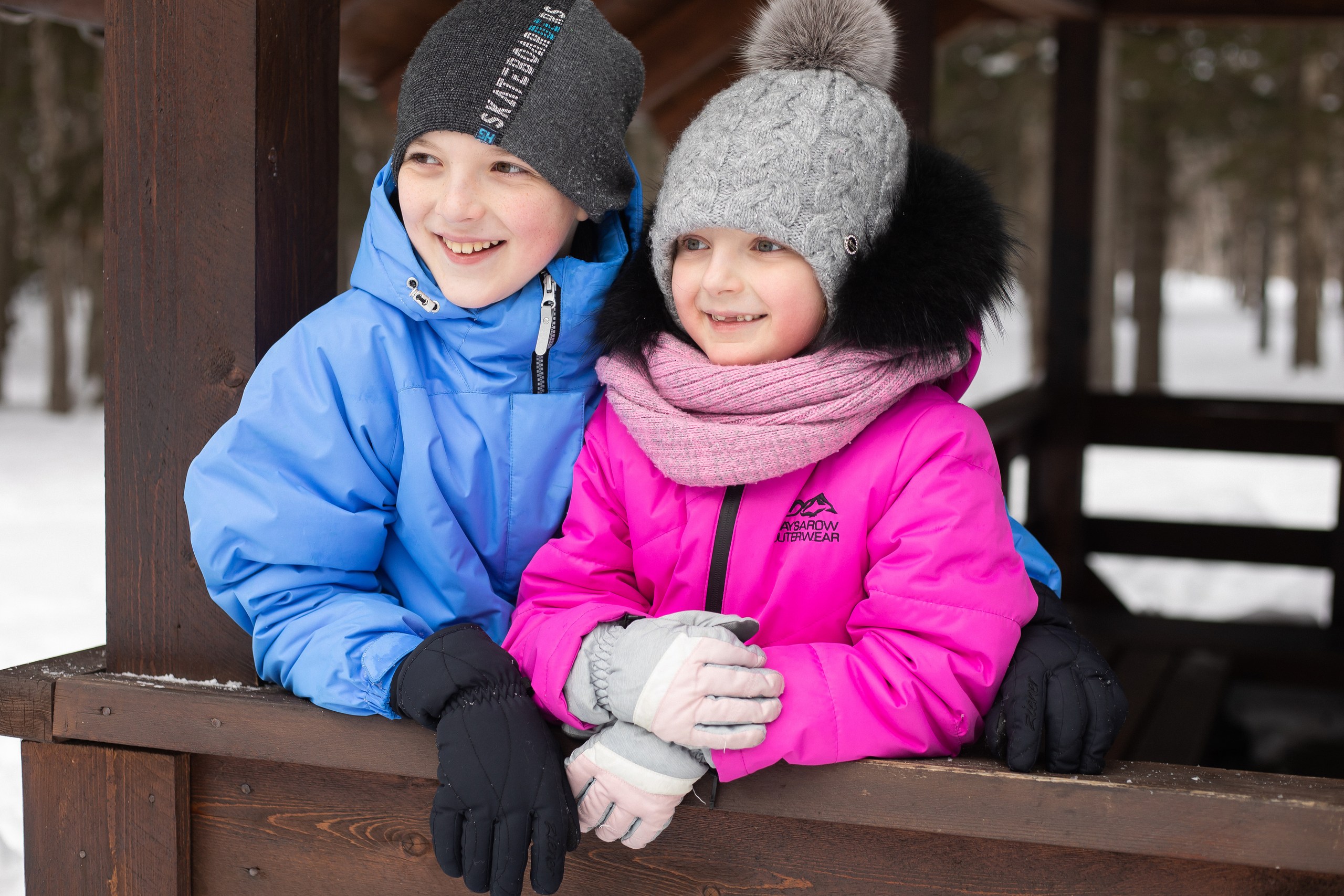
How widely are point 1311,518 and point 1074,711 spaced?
9602mm

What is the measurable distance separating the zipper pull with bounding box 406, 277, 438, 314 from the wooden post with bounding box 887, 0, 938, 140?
74.9 inches

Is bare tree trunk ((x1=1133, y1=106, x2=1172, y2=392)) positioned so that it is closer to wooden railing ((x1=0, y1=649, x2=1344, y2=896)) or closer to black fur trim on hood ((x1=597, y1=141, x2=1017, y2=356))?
black fur trim on hood ((x1=597, y1=141, x2=1017, y2=356))

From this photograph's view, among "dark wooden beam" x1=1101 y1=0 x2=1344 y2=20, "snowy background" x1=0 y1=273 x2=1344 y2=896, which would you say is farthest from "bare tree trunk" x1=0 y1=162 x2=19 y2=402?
"dark wooden beam" x1=1101 y1=0 x2=1344 y2=20

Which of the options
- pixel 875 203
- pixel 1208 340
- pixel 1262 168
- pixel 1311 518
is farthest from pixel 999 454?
pixel 1208 340

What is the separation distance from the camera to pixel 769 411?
179 centimetres

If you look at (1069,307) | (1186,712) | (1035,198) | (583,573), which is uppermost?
(1035,198)

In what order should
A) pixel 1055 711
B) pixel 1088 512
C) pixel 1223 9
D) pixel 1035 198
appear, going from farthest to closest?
pixel 1035 198 < pixel 1088 512 < pixel 1223 9 < pixel 1055 711

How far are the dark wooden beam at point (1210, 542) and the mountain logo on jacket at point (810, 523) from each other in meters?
4.69

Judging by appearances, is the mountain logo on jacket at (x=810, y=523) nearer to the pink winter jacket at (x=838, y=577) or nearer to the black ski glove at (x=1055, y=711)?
A: the pink winter jacket at (x=838, y=577)

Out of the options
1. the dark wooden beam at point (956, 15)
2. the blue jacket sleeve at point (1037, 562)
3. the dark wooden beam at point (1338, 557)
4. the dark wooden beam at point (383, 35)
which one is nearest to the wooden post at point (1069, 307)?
the dark wooden beam at point (956, 15)

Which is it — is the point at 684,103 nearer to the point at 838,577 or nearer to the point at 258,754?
the point at 838,577

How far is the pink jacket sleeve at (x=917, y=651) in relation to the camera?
1.65m

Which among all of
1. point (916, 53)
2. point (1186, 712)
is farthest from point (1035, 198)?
point (916, 53)

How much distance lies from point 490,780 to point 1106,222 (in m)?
7.57
